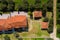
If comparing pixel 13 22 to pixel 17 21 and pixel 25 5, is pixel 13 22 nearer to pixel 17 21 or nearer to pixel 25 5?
pixel 17 21

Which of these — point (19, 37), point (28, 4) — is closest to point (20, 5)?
point (28, 4)

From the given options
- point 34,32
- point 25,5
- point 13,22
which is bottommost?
point 34,32

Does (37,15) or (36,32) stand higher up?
(37,15)

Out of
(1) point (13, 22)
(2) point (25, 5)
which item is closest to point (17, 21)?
(1) point (13, 22)

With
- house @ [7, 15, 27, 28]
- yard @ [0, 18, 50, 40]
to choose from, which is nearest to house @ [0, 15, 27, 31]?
house @ [7, 15, 27, 28]

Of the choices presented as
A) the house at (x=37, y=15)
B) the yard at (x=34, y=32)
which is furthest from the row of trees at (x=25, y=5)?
the yard at (x=34, y=32)

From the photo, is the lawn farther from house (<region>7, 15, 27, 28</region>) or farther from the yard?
house (<region>7, 15, 27, 28</region>)

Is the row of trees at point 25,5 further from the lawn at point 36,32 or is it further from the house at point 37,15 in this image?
the lawn at point 36,32

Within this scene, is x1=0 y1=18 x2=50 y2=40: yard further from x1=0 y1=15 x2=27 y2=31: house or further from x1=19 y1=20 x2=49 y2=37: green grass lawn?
x1=0 y1=15 x2=27 y2=31: house

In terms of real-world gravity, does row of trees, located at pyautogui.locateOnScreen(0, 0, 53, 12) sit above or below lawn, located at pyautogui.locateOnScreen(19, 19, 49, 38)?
above

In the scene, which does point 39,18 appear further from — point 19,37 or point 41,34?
point 19,37

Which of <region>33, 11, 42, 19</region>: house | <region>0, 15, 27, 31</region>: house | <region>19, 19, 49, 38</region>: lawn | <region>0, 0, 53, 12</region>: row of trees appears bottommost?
<region>19, 19, 49, 38</region>: lawn
